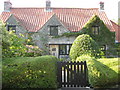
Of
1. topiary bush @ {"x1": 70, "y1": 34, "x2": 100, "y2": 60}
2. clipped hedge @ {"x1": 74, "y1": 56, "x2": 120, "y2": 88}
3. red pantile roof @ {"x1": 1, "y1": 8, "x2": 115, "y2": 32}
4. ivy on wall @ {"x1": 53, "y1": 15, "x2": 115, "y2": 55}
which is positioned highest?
red pantile roof @ {"x1": 1, "y1": 8, "x2": 115, "y2": 32}

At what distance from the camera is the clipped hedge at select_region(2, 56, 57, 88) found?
7.08 metres

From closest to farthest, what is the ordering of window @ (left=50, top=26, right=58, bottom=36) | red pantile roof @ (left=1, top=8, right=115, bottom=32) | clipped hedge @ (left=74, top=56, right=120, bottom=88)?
clipped hedge @ (left=74, top=56, right=120, bottom=88), window @ (left=50, top=26, right=58, bottom=36), red pantile roof @ (left=1, top=8, right=115, bottom=32)

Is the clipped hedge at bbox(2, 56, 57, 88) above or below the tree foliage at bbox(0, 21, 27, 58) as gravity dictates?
below

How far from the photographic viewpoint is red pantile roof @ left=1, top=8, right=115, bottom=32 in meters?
22.8

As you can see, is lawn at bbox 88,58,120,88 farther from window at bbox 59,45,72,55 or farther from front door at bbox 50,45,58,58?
front door at bbox 50,45,58,58

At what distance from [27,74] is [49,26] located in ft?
50.9

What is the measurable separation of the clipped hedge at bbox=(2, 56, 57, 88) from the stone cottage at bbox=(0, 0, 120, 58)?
14552mm

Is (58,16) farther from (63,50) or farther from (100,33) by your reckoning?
(100,33)

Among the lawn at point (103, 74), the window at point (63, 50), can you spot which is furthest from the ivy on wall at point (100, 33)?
the lawn at point (103, 74)

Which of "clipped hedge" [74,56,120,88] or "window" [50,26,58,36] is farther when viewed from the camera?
"window" [50,26,58,36]

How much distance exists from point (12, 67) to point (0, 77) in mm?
674

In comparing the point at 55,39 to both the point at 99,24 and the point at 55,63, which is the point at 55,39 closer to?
the point at 99,24

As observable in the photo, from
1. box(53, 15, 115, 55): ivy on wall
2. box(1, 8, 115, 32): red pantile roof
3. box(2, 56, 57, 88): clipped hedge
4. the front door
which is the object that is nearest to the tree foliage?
box(2, 56, 57, 88): clipped hedge

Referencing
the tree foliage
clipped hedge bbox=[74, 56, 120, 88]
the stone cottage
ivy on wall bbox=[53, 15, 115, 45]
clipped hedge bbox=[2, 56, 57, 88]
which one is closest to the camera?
clipped hedge bbox=[2, 56, 57, 88]
